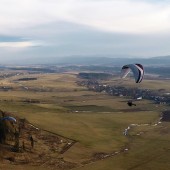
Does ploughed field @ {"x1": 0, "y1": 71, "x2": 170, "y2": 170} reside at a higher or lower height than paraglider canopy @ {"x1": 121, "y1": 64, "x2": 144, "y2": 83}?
lower

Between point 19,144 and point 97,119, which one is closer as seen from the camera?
point 19,144

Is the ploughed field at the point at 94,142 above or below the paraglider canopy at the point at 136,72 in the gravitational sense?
below

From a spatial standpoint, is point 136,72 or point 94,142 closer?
point 136,72

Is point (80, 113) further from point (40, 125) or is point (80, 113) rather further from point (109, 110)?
point (40, 125)

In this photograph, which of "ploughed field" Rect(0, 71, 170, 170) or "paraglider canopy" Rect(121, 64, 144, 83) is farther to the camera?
"ploughed field" Rect(0, 71, 170, 170)

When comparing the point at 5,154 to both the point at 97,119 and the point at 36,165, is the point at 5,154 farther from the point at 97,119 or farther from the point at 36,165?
the point at 97,119

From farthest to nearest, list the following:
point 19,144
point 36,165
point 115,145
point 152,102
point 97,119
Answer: point 152,102 → point 97,119 → point 115,145 → point 19,144 → point 36,165

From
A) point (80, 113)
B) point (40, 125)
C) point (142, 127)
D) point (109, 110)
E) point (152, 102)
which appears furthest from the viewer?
point (152, 102)

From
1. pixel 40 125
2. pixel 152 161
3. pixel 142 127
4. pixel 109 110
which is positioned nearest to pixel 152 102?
pixel 109 110

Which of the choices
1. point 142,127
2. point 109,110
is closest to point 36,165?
point 142,127

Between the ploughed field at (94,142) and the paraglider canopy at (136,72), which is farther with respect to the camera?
the ploughed field at (94,142)

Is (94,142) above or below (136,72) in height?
below
